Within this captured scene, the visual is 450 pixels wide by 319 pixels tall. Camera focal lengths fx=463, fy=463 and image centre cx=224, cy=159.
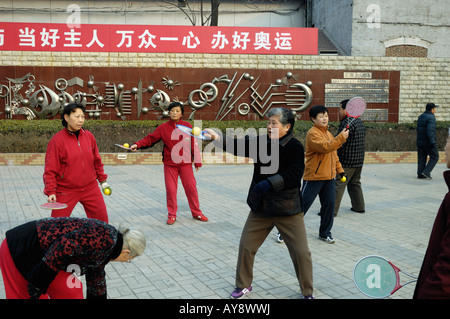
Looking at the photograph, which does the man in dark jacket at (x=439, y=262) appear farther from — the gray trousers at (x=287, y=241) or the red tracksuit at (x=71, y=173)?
the red tracksuit at (x=71, y=173)

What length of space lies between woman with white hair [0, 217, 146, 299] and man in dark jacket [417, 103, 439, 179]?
367 inches

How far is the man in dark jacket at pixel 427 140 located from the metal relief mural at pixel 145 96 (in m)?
6.35

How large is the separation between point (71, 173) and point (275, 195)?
2.20 metres

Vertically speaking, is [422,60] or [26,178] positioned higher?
[422,60]

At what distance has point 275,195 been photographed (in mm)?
4012

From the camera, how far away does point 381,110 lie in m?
17.5

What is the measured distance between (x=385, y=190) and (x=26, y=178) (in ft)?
25.7

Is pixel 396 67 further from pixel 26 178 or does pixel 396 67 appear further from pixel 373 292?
pixel 373 292

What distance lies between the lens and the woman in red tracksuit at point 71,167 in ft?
15.6

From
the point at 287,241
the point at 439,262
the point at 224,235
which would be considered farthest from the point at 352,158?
the point at 439,262

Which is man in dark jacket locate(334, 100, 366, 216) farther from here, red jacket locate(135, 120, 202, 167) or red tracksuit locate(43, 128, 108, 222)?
red tracksuit locate(43, 128, 108, 222)

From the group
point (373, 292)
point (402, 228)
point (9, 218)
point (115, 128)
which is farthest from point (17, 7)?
point (373, 292)

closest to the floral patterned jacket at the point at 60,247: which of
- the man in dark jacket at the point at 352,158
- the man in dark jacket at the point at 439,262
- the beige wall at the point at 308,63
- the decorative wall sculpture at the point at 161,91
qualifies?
the man in dark jacket at the point at 439,262

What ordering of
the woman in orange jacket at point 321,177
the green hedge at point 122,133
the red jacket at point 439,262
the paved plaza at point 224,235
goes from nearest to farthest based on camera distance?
the red jacket at point 439,262
the paved plaza at point 224,235
the woman in orange jacket at point 321,177
the green hedge at point 122,133
